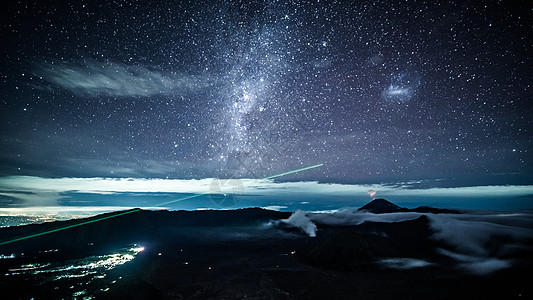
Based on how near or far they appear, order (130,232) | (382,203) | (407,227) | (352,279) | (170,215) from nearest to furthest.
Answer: (352,279), (407,227), (130,232), (170,215), (382,203)

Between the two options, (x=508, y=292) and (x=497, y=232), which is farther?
(x=497, y=232)

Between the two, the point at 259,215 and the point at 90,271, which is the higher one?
the point at 90,271

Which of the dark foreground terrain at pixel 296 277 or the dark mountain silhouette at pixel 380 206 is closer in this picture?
the dark foreground terrain at pixel 296 277

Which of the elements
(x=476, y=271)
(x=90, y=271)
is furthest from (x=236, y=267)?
(x=476, y=271)

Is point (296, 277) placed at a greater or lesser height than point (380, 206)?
greater

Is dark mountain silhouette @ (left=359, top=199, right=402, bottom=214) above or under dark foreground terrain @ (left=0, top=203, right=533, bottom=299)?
under

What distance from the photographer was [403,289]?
23.2 m

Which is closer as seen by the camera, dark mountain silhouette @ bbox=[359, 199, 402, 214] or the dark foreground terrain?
the dark foreground terrain

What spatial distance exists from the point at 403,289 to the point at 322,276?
958 cm

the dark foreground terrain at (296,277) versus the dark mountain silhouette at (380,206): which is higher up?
the dark foreground terrain at (296,277)

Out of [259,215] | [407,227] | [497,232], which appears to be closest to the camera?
[497,232]

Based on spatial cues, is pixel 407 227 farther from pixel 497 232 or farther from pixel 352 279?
pixel 352 279

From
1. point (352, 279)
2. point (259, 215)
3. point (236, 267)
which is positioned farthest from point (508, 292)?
point (259, 215)

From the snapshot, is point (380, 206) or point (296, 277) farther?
point (380, 206)
